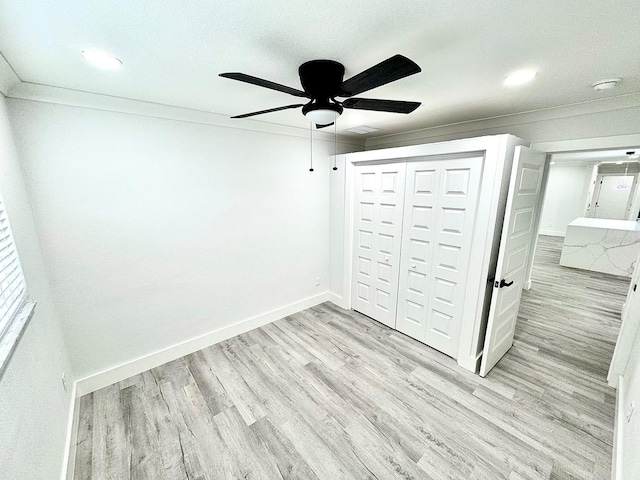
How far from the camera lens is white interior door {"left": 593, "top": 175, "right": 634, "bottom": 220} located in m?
7.62

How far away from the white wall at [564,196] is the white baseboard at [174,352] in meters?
8.89

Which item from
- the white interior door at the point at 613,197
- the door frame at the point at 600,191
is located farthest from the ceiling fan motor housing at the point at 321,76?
the white interior door at the point at 613,197

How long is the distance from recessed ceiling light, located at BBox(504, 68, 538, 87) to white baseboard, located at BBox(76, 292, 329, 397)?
10.2 ft

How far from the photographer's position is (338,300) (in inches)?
147

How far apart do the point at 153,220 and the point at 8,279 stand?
115 cm

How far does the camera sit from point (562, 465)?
159 centimetres

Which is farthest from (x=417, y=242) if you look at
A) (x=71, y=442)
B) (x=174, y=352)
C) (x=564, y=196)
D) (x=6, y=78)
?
(x=564, y=196)

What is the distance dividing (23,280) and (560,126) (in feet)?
13.6

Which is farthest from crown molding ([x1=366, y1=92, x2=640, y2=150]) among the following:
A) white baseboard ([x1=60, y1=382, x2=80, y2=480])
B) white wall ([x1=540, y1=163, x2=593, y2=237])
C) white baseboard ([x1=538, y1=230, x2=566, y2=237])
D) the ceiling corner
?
white baseboard ([x1=538, y1=230, x2=566, y2=237])

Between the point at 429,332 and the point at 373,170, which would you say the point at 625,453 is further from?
the point at 373,170

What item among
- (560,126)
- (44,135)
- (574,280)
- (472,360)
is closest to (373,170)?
(560,126)

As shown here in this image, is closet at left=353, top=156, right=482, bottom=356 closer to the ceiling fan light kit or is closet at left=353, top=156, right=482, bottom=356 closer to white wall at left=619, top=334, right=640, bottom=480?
white wall at left=619, top=334, right=640, bottom=480

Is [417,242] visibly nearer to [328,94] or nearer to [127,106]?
[328,94]

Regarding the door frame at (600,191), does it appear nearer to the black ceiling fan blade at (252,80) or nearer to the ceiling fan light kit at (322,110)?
the ceiling fan light kit at (322,110)
